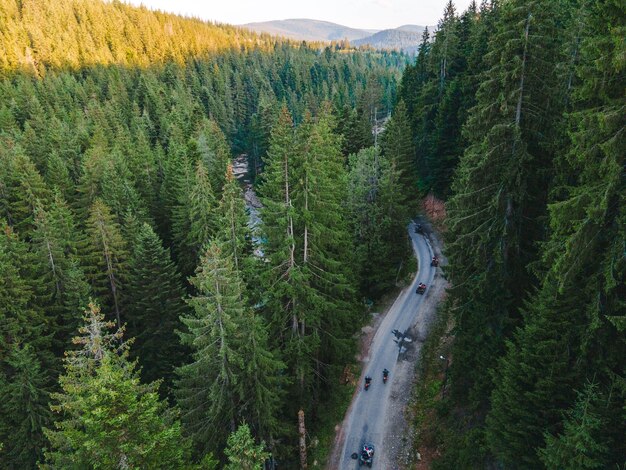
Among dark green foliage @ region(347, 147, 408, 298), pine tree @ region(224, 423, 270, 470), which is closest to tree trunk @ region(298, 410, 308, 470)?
pine tree @ region(224, 423, 270, 470)

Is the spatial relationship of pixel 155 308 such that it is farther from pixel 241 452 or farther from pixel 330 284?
pixel 241 452

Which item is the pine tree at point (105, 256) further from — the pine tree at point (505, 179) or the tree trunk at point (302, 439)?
the pine tree at point (505, 179)

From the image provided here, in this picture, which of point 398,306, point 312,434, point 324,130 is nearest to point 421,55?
point 324,130

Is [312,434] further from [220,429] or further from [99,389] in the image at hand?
[99,389]

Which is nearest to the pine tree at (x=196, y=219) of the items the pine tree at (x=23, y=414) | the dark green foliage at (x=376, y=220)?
the dark green foliage at (x=376, y=220)

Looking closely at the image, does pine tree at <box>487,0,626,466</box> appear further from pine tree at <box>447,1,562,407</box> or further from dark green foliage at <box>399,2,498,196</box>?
dark green foliage at <box>399,2,498,196</box>
